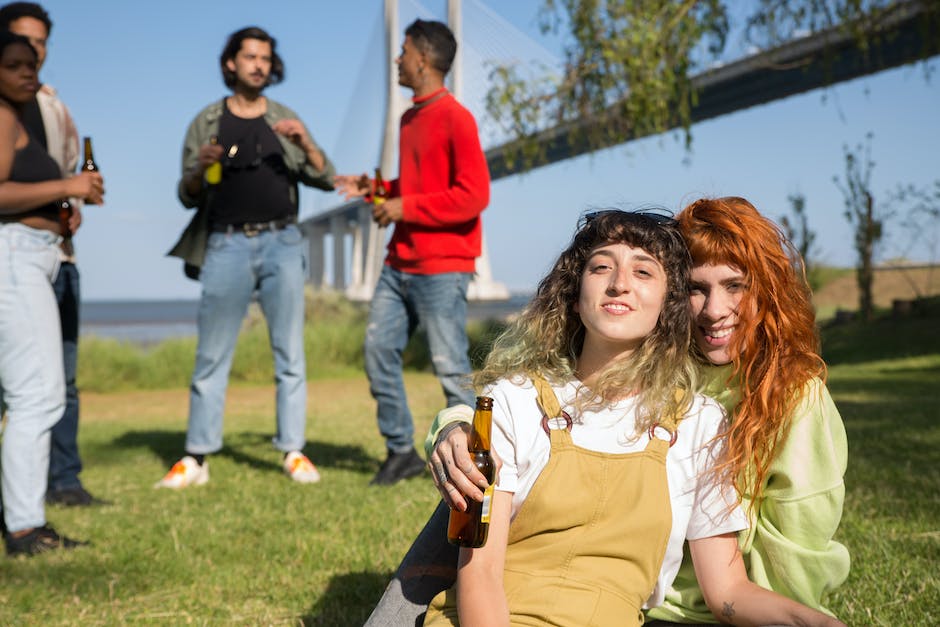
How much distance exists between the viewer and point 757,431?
6.02 ft

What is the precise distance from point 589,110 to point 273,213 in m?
3.97

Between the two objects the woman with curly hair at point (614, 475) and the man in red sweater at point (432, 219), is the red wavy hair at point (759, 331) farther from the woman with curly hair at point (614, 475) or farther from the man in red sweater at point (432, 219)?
the man in red sweater at point (432, 219)

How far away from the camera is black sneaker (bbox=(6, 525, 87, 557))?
10.9 ft

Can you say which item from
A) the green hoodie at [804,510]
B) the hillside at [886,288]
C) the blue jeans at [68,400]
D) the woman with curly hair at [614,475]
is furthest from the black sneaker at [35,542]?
the hillside at [886,288]

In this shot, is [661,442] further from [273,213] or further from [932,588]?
[273,213]

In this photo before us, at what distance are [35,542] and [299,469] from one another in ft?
5.10

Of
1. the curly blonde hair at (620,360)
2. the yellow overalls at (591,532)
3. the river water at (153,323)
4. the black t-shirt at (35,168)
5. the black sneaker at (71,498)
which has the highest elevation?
the black t-shirt at (35,168)

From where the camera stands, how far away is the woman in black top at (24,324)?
3.26 metres

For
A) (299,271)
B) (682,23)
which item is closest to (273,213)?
(299,271)

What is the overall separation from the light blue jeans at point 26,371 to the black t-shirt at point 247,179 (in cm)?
122

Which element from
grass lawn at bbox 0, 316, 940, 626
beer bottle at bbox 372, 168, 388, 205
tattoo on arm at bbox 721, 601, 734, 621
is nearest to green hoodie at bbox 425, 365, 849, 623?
tattoo on arm at bbox 721, 601, 734, 621

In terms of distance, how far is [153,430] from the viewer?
7.39m

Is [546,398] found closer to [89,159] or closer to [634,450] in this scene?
[634,450]

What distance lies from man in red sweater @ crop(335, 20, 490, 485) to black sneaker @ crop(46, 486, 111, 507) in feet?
4.67
